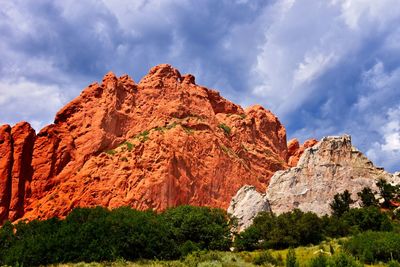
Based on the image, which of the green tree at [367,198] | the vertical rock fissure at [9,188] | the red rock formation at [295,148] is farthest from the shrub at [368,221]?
the red rock formation at [295,148]

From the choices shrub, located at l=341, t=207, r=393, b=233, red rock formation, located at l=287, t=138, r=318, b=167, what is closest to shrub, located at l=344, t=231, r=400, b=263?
shrub, located at l=341, t=207, r=393, b=233

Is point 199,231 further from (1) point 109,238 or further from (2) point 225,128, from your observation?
(2) point 225,128

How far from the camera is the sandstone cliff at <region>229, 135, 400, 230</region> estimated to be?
65.6 m

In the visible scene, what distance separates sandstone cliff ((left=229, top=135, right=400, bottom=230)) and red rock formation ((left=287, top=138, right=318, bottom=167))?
110ft

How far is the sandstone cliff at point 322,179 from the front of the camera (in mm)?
65625

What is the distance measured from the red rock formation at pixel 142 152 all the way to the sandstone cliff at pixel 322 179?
31.1 feet

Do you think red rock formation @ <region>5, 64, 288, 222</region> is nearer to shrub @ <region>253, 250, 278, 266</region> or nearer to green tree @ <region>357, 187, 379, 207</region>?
green tree @ <region>357, 187, 379, 207</region>

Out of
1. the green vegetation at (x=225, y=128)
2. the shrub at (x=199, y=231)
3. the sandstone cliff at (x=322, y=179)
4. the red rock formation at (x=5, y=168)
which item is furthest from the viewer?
the green vegetation at (x=225, y=128)

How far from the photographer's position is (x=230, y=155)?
7869cm

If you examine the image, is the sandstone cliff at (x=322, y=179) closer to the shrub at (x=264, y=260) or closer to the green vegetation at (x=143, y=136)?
the green vegetation at (x=143, y=136)

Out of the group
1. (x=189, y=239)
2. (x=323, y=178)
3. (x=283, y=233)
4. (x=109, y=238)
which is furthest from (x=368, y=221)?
(x=109, y=238)

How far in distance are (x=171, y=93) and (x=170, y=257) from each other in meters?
45.4

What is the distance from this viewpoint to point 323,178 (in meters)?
67.5

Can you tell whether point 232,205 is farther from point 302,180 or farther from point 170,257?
point 170,257
